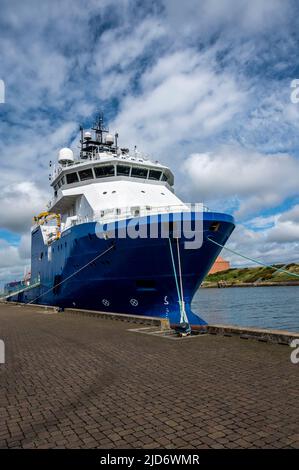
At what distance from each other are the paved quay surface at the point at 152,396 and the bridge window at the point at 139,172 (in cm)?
1260

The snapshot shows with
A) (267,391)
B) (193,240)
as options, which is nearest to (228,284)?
(193,240)

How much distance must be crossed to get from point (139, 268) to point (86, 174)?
26.7ft

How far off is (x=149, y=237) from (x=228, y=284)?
113460 millimetres

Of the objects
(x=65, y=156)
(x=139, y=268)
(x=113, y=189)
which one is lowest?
(x=139, y=268)

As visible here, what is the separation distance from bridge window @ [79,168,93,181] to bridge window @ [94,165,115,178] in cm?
54

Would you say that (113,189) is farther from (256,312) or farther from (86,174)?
(256,312)

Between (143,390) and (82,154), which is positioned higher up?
(82,154)

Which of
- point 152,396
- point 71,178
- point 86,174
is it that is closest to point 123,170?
point 86,174

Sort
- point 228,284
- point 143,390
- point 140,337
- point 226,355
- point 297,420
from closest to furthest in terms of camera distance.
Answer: point 297,420 < point 143,390 < point 226,355 < point 140,337 < point 228,284

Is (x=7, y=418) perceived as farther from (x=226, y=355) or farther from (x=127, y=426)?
(x=226, y=355)

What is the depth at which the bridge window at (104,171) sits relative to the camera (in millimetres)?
20000

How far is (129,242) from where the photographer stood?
48.8 feet

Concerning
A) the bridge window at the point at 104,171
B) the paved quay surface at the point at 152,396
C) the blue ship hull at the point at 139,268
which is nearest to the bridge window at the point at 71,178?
the bridge window at the point at 104,171

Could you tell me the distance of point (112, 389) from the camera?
575 cm
